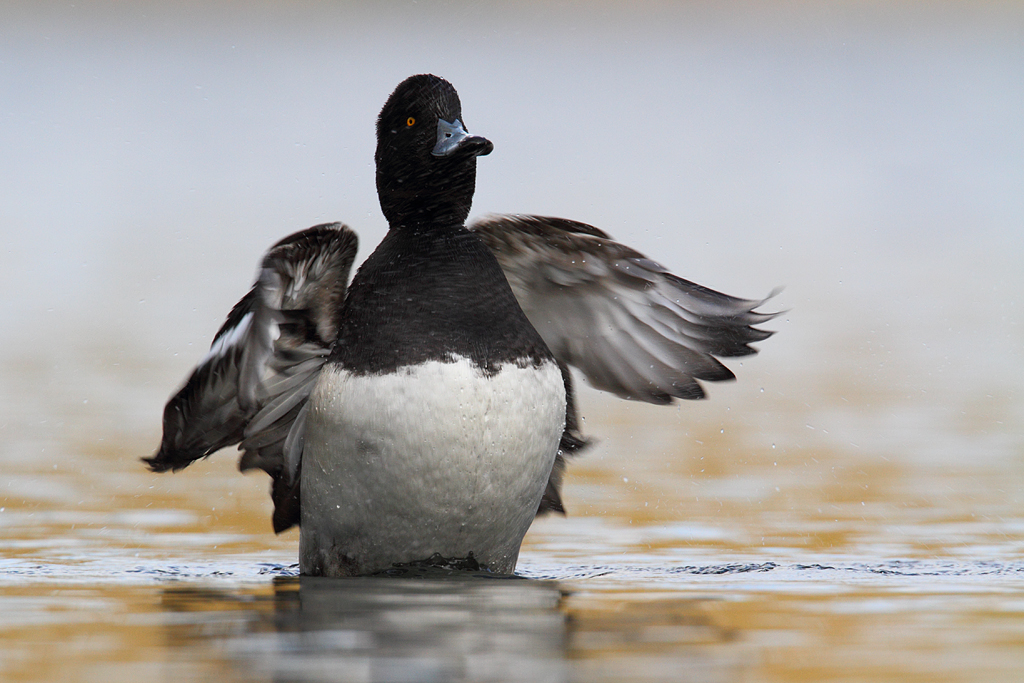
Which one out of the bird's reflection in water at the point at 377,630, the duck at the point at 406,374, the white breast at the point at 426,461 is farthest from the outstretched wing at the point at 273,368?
the bird's reflection in water at the point at 377,630

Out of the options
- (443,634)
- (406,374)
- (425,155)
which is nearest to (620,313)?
(425,155)

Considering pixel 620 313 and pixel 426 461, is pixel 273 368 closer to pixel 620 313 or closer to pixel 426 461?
pixel 426 461

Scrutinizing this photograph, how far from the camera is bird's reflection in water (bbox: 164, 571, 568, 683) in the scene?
329 cm

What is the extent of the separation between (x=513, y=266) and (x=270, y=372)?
3.53 ft

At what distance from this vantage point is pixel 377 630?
3729mm

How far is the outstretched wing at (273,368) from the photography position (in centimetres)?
469

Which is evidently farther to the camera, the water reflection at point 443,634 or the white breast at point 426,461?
the white breast at point 426,461

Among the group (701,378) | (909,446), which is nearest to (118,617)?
(701,378)

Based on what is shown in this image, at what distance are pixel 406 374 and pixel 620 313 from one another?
140cm

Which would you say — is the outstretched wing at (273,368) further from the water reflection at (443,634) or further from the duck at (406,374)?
the water reflection at (443,634)

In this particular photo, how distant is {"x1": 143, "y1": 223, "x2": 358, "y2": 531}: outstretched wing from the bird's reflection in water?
70cm

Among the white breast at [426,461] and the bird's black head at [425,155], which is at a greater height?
the bird's black head at [425,155]

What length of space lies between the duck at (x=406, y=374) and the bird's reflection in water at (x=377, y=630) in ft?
0.82

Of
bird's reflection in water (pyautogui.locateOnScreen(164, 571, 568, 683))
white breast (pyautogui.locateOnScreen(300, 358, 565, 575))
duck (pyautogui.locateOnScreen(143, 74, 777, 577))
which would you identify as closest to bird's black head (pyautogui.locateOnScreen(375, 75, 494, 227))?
duck (pyautogui.locateOnScreen(143, 74, 777, 577))
